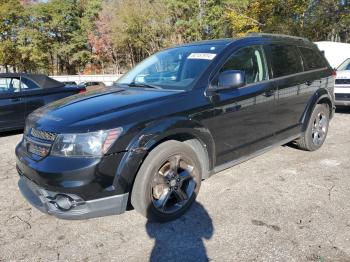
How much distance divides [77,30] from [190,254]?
161ft

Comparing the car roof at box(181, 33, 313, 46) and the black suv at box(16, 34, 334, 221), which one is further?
the car roof at box(181, 33, 313, 46)

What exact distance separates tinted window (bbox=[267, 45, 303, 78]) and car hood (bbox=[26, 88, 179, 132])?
1.74 m

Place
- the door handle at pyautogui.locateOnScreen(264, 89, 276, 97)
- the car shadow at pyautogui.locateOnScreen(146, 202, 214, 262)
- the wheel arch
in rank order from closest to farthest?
1. the car shadow at pyautogui.locateOnScreen(146, 202, 214, 262)
2. the door handle at pyautogui.locateOnScreen(264, 89, 276, 97)
3. the wheel arch

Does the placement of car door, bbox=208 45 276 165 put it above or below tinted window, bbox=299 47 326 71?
below

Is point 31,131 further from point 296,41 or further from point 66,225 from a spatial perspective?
point 296,41

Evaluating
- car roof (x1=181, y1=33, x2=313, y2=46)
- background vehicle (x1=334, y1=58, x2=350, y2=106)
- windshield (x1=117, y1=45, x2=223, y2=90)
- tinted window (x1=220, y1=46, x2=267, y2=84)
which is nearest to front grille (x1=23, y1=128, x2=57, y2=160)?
windshield (x1=117, y1=45, x2=223, y2=90)

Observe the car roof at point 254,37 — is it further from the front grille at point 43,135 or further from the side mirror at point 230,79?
the front grille at point 43,135

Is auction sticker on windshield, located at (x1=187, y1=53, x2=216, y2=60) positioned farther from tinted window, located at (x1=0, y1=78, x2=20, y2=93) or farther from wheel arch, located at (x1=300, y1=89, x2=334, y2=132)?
tinted window, located at (x1=0, y1=78, x2=20, y2=93)

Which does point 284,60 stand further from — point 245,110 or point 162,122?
point 162,122

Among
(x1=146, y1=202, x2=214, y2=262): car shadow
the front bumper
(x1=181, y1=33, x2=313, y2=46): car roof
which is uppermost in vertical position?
(x1=181, y1=33, x2=313, y2=46): car roof

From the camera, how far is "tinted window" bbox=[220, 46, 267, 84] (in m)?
4.06

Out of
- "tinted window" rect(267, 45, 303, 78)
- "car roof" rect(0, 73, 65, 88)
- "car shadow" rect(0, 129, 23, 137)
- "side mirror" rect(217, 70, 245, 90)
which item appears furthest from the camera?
"car shadow" rect(0, 129, 23, 137)

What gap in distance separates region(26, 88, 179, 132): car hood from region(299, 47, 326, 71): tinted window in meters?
2.69

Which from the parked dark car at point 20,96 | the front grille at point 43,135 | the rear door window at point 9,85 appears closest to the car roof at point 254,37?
the front grille at point 43,135
